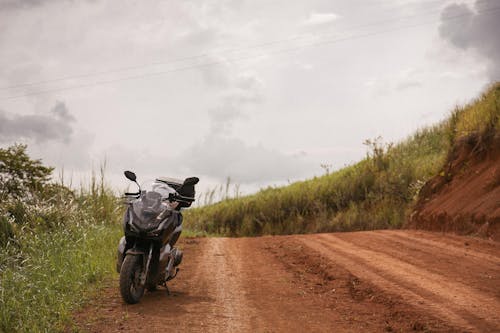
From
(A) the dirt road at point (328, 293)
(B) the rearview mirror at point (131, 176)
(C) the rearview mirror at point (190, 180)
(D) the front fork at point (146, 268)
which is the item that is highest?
(B) the rearview mirror at point (131, 176)

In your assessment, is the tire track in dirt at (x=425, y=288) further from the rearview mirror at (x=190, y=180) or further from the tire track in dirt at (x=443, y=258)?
the rearview mirror at (x=190, y=180)

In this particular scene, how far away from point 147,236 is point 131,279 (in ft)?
1.95

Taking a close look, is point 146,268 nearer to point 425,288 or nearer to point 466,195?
point 425,288

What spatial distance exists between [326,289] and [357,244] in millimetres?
4476

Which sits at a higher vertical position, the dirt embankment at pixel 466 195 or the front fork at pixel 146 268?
the dirt embankment at pixel 466 195

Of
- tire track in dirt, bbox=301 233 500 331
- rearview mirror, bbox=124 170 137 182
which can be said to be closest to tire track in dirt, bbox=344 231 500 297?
tire track in dirt, bbox=301 233 500 331

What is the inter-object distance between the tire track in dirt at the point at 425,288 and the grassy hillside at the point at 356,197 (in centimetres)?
745

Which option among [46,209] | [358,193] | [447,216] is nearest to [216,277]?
[46,209]

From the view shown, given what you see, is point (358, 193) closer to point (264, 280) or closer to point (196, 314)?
point (264, 280)

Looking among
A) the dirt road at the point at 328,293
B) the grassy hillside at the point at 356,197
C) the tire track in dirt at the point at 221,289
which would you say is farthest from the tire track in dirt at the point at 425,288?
the grassy hillside at the point at 356,197

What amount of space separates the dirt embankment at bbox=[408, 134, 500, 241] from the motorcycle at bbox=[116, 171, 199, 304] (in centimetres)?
787

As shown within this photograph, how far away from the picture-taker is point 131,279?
7.93 metres

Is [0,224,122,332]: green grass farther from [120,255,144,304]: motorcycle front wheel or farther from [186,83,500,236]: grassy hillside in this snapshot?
[186,83,500,236]: grassy hillside

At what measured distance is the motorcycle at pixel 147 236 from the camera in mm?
7844
